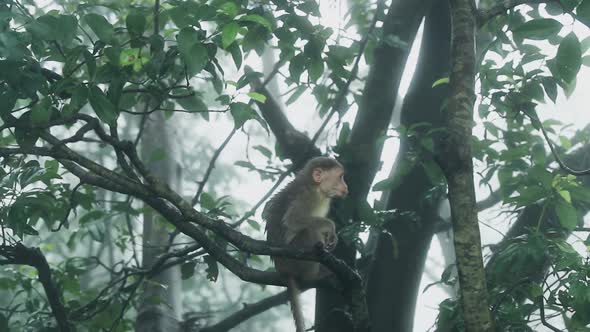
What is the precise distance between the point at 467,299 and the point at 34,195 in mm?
2072

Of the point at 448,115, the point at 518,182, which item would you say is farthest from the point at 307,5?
the point at 518,182

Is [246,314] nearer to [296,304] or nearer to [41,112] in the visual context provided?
[296,304]

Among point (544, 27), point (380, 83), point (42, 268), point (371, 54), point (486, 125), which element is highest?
point (371, 54)

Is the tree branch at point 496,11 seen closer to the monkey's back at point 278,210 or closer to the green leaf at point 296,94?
the green leaf at point 296,94

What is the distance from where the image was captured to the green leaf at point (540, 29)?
9.40 ft

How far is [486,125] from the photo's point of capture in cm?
445

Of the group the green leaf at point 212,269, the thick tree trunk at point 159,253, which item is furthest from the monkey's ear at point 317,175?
the green leaf at point 212,269

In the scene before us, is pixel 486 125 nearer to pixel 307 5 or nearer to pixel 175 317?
pixel 307 5

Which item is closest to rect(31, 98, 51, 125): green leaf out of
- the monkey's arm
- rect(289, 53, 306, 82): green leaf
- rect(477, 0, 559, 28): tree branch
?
rect(289, 53, 306, 82): green leaf

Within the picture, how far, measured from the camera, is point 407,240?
466 centimetres

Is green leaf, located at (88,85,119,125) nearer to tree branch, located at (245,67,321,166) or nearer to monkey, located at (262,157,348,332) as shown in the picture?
monkey, located at (262,157,348,332)

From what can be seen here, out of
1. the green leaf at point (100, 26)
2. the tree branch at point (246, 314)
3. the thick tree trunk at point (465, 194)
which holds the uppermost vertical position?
the green leaf at point (100, 26)

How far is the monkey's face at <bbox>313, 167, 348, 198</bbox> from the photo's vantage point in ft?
15.3

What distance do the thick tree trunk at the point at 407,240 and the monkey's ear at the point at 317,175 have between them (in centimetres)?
45
